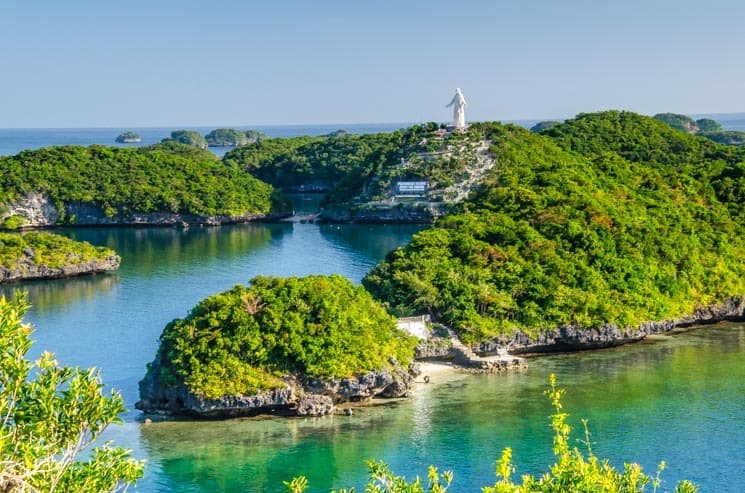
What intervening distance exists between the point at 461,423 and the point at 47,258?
48709 mm

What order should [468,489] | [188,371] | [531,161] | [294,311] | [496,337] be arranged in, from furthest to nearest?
[531,161] < [496,337] < [294,311] < [188,371] < [468,489]

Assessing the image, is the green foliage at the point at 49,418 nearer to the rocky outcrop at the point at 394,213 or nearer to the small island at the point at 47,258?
the small island at the point at 47,258

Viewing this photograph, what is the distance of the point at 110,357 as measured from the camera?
5300 cm

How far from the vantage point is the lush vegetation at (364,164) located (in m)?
118

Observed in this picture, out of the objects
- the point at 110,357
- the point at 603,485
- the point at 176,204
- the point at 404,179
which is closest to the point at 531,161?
the point at 404,179

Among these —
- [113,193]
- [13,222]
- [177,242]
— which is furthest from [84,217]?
Result: [177,242]

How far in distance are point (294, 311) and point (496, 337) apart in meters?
12.4

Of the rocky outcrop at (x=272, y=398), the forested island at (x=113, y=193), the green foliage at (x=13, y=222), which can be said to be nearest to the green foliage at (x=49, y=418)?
the rocky outcrop at (x=272, y=398)

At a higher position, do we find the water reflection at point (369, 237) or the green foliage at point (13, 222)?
the green foliage at point (13, 222)

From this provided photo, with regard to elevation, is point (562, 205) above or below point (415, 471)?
above

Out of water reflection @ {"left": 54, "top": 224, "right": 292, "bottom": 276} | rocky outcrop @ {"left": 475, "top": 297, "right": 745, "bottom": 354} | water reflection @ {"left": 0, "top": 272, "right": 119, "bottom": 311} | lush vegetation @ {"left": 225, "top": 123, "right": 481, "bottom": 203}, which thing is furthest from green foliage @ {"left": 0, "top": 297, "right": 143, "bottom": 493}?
lush vegetation @ {"left": 225, "top": 123, "right": 481, "bottom": 203}

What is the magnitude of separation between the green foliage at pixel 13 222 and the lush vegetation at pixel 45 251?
92.2ft

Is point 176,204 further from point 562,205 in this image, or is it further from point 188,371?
point 188,371

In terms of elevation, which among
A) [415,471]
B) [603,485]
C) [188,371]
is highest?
[603,485]
